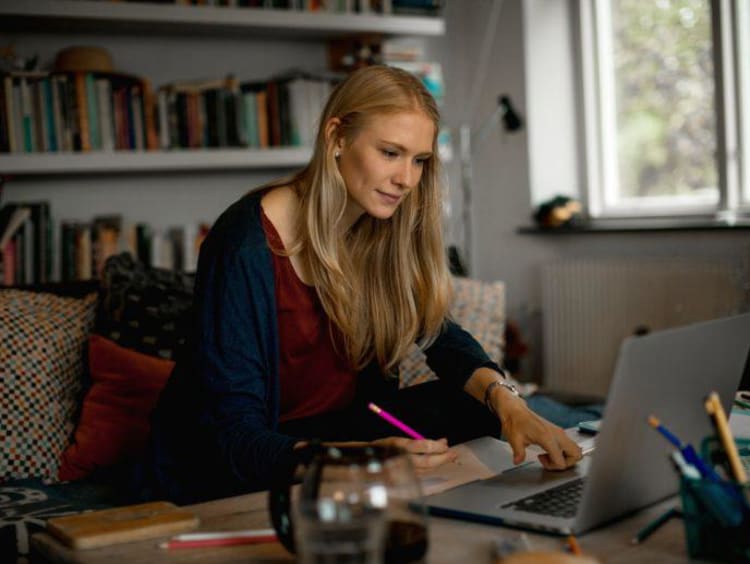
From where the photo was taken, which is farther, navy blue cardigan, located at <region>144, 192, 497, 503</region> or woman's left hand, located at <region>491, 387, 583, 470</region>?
navy blue cardigan, located at <region>144, 192, 497, 503</region>

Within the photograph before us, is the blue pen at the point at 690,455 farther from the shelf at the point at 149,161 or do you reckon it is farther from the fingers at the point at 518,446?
the shelf at the point at 149,161

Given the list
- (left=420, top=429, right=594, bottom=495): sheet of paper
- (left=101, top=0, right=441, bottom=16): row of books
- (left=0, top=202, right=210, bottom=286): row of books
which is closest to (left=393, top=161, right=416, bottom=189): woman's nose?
(left=420, top=429, right=594, bottom=495): sheet of paper

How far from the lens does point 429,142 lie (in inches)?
68.5

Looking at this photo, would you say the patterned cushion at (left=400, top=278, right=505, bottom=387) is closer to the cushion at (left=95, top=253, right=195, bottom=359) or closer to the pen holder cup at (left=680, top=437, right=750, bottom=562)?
the cushion at (left=95, top=253, right=195, bottom=359)

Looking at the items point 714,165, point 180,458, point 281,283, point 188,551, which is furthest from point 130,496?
point 714,165

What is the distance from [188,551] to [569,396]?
2517mm

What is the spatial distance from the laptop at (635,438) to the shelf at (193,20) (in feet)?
8.29

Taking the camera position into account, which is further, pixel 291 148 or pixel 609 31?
pixel 609 31

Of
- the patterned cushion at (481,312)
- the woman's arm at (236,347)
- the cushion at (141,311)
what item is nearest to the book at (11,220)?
the cushion at (141,311)

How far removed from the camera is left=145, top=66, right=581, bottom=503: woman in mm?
1542

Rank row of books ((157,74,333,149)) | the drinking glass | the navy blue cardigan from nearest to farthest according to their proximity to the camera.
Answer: the drinking glass, the navy blue cardigan, row of books ((157,74,333,149))

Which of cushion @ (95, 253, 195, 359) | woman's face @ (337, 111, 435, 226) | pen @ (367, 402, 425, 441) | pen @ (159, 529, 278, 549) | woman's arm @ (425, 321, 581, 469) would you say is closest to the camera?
pen @ (159, 529, 278, 549)

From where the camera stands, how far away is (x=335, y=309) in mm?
1729

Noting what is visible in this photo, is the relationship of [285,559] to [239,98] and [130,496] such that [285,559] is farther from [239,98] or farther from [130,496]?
[239,98]
